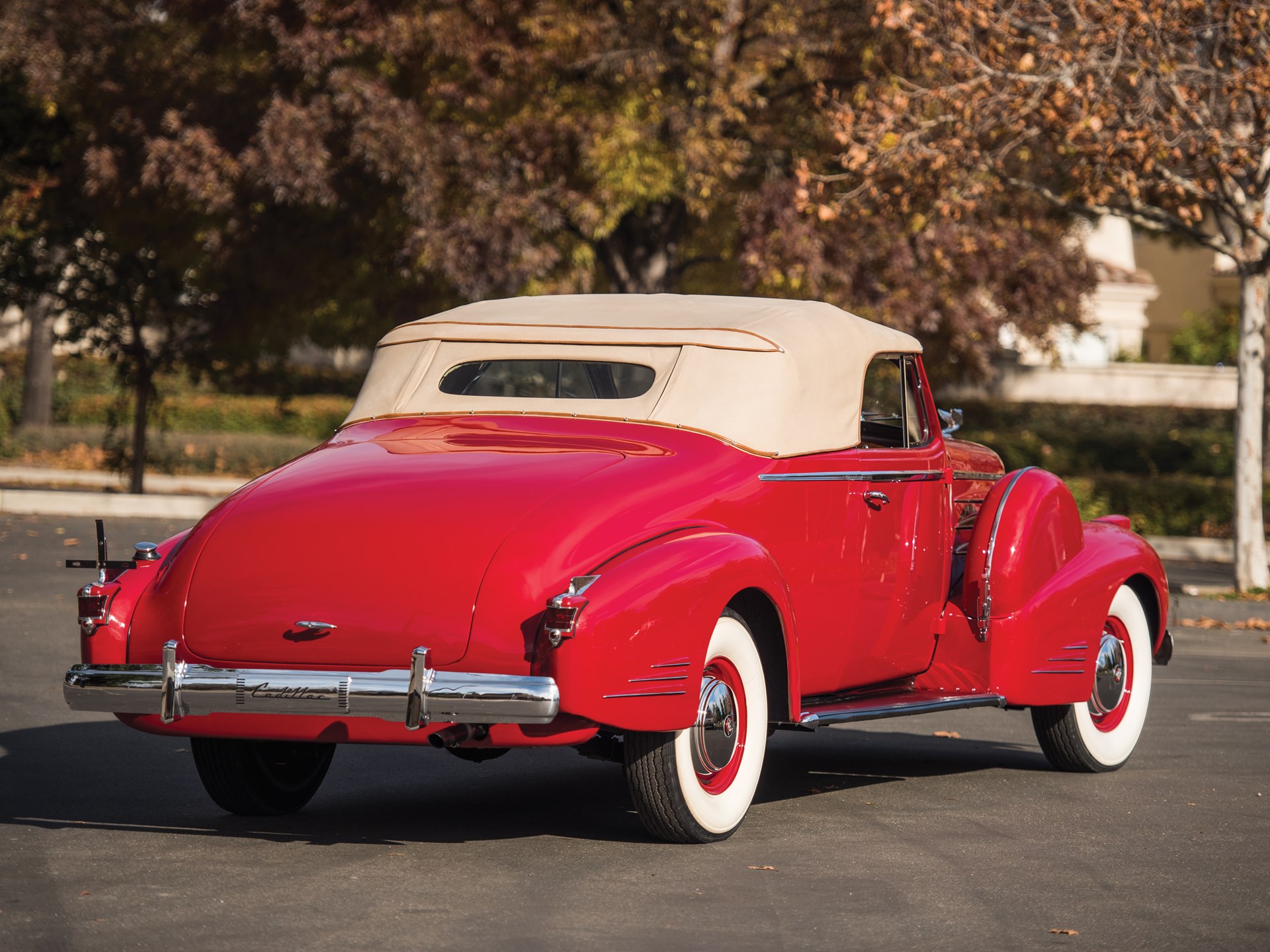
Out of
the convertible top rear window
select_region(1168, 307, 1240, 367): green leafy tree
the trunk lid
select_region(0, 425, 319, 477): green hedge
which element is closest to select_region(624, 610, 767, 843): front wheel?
the trunk lid

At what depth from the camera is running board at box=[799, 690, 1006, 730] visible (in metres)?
6.66

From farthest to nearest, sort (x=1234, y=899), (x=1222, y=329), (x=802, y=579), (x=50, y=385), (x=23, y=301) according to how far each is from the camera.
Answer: (x=1222, y=329) → (x=50, y=385) → (x=23, y=301) → (x=802, y=579) → (x=1234, y=899)

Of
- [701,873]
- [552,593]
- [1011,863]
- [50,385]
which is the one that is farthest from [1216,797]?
[50,385]

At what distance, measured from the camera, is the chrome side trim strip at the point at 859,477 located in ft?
22.1

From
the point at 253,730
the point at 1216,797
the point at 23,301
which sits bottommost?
the point at 1216,797

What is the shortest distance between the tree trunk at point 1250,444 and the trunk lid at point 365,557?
12.4 metres

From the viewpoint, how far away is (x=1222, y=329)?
45844 mm

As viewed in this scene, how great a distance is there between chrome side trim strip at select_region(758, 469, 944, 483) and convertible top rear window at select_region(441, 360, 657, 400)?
0.63m

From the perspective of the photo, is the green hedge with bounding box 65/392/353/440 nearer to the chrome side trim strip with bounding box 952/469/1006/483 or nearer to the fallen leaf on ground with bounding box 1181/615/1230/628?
the fallen leaf on ground with bounding box 1181/615/1230/628

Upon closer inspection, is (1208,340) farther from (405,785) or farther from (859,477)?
(405,785)

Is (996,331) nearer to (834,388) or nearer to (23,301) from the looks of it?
(23,301)

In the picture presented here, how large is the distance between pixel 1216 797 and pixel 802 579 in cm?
230

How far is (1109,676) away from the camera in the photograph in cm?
854

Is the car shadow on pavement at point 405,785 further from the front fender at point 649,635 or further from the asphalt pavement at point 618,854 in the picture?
the front fender at point 649,635
